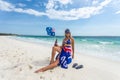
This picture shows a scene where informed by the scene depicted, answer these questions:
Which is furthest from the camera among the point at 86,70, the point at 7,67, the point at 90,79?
the point at 7,67

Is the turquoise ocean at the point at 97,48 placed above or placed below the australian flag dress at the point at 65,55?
below

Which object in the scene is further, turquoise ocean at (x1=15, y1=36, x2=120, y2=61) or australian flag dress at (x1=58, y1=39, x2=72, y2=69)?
turquoise ocean at (x1=15, y1=36, x2=120, y2=61)

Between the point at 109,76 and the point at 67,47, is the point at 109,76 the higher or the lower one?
the lower one

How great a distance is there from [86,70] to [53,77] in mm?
1206

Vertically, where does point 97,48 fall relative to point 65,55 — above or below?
below

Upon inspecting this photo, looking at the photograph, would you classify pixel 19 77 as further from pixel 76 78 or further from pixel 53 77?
pixel 76 78

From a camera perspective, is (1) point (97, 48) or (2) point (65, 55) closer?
(2) point (65, 55)

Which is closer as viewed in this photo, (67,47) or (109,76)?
(109,76)

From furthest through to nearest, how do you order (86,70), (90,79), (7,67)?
1. (7,67)
2. (86,70)
3. (90,79)

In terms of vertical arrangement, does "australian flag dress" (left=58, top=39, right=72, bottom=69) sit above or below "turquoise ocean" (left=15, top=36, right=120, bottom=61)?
above

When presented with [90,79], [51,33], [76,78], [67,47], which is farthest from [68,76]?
[51,33]

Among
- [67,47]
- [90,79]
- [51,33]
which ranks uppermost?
[51,33]

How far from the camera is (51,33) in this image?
586 centimetres

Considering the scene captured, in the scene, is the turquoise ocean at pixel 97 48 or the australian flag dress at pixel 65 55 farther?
the turquoise ocean at pixel 97 48
